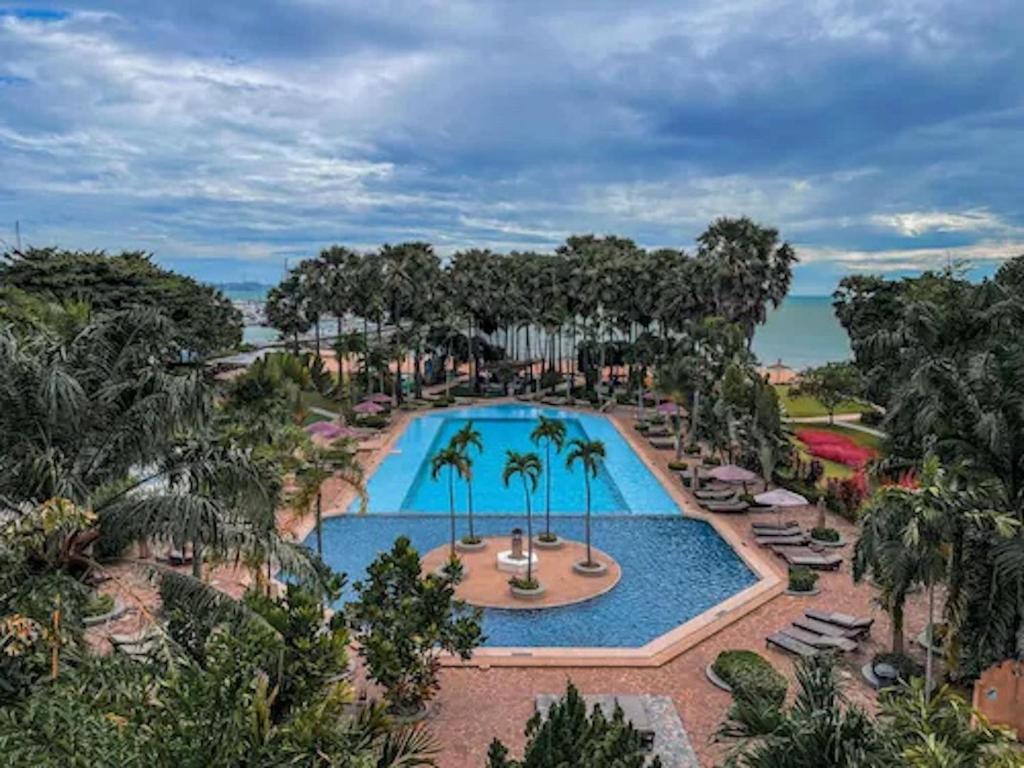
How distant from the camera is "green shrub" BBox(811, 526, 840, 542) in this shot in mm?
23906

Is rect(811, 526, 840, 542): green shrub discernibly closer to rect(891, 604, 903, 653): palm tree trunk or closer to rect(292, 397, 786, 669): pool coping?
rect(292, 397, 786, 669): pool coping

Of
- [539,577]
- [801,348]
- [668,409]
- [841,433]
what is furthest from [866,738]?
[801,348]

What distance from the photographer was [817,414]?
4841 cm

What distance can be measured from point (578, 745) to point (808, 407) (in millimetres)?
46014

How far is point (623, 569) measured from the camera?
2264cm

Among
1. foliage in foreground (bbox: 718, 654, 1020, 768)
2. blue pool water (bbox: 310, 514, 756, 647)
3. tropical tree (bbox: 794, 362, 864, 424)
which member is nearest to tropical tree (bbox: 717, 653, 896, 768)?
foliage in foreground (bbox: 718, 654, 1020, 768)

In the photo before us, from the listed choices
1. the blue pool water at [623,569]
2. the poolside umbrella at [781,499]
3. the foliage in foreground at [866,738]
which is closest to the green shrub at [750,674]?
the blue pool water at [623,569]

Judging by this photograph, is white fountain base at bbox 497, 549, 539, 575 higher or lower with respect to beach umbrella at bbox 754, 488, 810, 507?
lower

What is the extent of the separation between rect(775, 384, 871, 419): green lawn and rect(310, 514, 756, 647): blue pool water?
22.7m

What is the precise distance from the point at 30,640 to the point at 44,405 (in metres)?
2.87

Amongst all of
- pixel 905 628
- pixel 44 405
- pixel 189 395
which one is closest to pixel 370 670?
pixel 189 395

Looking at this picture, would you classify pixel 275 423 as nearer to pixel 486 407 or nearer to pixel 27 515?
pixel 27 515

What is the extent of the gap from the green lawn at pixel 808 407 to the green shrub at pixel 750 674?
32293 mm

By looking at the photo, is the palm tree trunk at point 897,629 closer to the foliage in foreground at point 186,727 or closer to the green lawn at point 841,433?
the foliage in foreground at point 186,727
